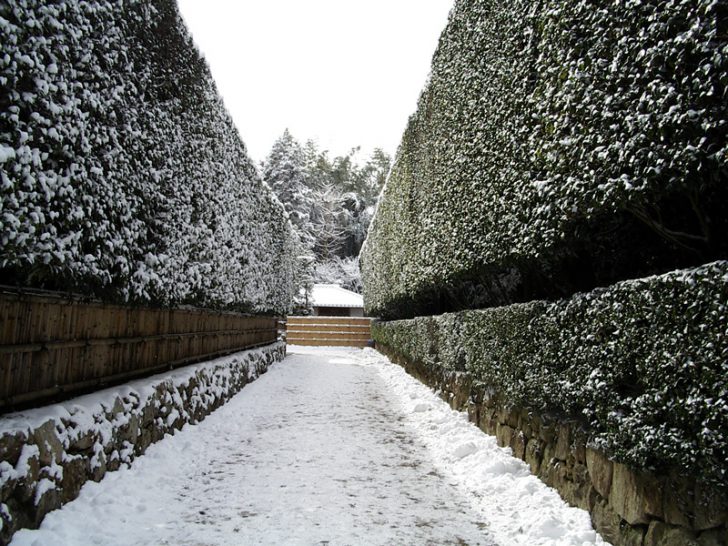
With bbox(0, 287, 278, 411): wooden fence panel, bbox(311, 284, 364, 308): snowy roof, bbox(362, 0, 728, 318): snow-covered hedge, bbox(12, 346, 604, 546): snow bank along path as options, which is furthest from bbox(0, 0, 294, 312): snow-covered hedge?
bbox(311, 284, 364, 308): snowy roof

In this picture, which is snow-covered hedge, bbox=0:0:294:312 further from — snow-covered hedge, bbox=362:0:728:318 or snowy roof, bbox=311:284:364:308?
snowy roof, bbox=311:284:364:308

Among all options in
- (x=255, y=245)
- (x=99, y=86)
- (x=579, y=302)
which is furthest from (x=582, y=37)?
(x=255, y=245)

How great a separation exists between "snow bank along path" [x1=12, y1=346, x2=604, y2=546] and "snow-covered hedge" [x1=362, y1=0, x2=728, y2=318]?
1.92 m

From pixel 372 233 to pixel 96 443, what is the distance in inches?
652

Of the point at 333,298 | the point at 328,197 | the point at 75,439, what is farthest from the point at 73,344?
the point at 328,197

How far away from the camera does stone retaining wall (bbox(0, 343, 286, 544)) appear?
115 inches

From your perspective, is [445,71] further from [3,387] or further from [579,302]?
[3,387]

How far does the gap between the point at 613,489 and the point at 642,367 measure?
0.92 metres

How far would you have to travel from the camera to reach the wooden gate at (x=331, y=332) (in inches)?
1003

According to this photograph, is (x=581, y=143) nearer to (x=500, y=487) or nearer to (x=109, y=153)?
(x=500, y=487)

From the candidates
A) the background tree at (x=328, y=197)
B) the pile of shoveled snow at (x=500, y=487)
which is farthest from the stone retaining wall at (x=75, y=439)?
the background tree at (x=328, y=197)

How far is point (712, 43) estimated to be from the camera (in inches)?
92.3

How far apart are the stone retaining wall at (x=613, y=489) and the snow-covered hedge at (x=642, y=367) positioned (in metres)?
0.13

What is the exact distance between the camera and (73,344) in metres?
4.05
